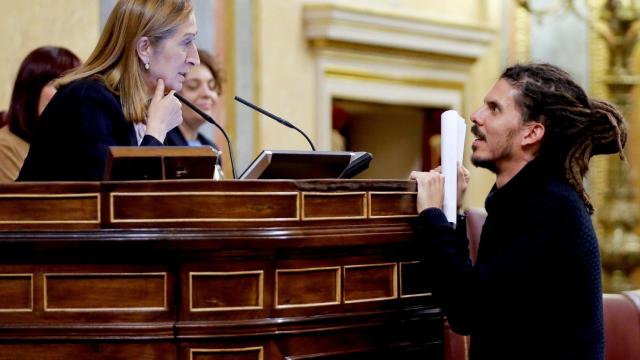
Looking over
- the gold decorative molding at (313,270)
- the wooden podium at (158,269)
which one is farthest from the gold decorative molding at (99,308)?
the gold decorative molding at (313,270)

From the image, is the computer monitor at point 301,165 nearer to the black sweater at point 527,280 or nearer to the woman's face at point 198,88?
the black sweater at point 527,280

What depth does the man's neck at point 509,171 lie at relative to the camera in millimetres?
2938

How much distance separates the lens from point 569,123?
9.58ft

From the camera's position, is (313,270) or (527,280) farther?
(527,280)

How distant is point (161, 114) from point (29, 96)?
4.07 ft

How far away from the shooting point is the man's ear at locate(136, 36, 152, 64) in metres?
3.03

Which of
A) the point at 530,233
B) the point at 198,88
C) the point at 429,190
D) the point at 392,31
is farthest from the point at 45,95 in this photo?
the point at 392,31

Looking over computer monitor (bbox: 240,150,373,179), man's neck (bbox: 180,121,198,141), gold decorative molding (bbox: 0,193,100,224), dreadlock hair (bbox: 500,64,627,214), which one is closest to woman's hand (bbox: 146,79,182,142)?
computer monitor (bbox: 240,150,373,179)

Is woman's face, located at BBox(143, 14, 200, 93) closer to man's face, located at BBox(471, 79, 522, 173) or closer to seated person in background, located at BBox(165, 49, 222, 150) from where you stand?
man's face, located at BBox(471, 79, 522, 173)

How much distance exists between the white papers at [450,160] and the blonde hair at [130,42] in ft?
2.26

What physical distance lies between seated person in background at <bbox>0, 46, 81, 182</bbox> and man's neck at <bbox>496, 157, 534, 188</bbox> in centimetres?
163

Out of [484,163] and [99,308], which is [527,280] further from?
[99,308]

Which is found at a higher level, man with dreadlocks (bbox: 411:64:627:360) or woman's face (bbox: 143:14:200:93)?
woman's face (bbox: 143:14:200:93)

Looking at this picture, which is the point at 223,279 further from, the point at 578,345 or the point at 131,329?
the point at 578,345
